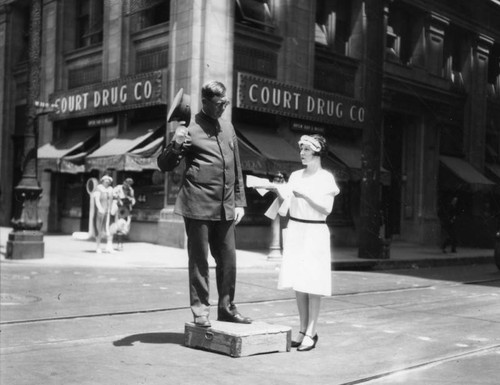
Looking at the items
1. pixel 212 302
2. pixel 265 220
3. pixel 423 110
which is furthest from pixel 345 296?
pixel 423 110

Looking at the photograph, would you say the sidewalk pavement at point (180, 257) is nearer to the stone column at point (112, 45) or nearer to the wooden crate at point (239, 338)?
the stone column at point (112, 45)

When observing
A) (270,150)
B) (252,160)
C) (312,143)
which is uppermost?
(270,150)

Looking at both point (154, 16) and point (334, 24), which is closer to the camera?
point (154, 16)

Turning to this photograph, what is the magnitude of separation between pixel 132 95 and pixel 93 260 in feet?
23.1

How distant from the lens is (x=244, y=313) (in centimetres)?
809

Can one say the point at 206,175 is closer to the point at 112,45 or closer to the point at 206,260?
the point at 206,260

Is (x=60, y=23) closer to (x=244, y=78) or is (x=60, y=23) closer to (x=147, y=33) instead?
(x=147, y=33)

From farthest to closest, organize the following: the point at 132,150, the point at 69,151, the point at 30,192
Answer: the point at 69,151, the point at 132,150, the point at 30,192

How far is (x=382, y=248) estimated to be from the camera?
56.4ft

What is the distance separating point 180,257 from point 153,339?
931cm

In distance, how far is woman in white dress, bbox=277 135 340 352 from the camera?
229 inches

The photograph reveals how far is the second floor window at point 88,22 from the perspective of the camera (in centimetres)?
2222

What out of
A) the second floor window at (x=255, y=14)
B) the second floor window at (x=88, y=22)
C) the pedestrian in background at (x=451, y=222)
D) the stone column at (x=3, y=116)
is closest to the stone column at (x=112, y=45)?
the second floor window at (x=88, y=22)

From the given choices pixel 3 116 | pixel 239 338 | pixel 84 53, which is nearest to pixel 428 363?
pixel 239 338
